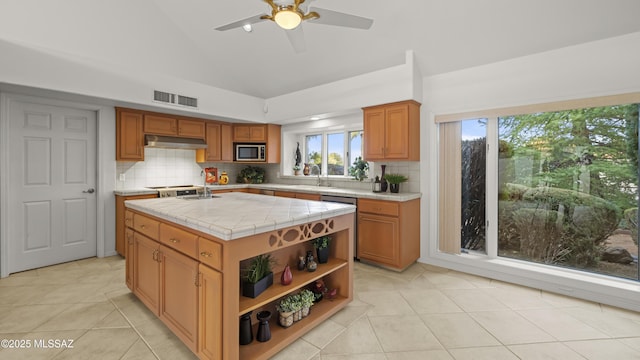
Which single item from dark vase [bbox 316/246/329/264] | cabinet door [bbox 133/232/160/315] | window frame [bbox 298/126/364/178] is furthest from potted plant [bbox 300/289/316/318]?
window frame [bbox 298/126/364/178]

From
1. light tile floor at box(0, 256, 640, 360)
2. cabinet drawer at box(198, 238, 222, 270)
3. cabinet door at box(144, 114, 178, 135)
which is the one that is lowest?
light tile floor at box(0, 256, 640, 360)

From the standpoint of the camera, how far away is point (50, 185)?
11.8 ft

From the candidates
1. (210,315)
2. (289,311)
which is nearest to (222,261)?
(210,315)

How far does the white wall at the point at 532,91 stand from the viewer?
2.57 metres

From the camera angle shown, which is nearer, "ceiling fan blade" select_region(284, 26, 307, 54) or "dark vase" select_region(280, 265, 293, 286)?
"dark vase" select_region(280, 265, 293, 286)

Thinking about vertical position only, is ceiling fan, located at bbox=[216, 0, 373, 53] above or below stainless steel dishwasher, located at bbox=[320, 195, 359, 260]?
above

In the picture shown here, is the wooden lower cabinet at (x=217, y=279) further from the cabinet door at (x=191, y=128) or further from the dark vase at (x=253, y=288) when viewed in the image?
the cabinet door at (x=191, y=128)

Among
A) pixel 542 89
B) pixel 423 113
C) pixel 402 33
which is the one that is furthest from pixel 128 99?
pixel 542 89

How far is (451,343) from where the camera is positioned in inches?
80.0

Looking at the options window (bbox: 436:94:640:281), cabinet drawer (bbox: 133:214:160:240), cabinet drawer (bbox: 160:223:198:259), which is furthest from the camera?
window (bbox: 436:94:640:281)

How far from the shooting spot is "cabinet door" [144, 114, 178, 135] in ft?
13.9

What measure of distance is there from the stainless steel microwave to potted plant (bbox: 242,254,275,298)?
11.9 ft

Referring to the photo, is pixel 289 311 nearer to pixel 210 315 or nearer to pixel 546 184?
pixel 210 315

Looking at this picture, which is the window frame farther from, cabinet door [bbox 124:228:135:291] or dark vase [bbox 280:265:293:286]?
cabinet door [bbox 124:228:135:291]
